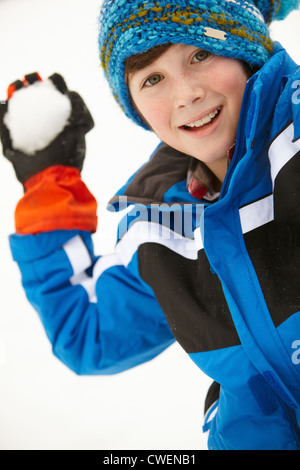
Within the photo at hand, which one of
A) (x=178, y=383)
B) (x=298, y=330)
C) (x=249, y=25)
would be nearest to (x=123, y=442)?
(x=178, y=383)

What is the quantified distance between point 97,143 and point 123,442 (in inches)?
43.9

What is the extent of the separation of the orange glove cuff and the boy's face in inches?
11.8

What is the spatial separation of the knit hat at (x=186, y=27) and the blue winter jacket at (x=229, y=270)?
65 millimetres

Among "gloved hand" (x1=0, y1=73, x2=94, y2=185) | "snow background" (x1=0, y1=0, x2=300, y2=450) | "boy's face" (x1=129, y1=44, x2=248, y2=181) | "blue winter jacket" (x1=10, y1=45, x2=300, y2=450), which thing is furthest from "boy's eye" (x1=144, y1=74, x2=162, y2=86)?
"snow background" (x1=0, y1=0, x2=300, y2=450)

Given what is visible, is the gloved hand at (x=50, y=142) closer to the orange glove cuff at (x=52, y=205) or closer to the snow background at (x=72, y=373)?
the orange glove cuff at (x=52, y=205)

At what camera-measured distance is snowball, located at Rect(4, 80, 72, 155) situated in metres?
1.02

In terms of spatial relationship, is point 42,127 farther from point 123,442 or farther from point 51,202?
point 123,442

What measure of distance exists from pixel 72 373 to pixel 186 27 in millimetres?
1242

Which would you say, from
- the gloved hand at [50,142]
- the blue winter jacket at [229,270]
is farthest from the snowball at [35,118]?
the blue winter jacket at [229,270]

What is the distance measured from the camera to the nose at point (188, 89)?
0.73 m

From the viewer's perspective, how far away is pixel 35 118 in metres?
1.02

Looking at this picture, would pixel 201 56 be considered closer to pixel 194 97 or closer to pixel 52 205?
pixel 194 97

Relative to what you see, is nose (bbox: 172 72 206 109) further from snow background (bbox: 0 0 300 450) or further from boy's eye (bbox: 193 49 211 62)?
snow background (bbox: 0 0 300 450)

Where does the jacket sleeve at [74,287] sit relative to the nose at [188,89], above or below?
below
